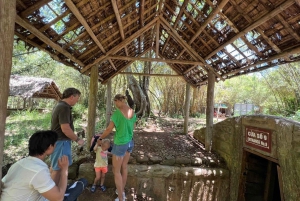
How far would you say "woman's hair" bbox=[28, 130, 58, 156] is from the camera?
145 cm

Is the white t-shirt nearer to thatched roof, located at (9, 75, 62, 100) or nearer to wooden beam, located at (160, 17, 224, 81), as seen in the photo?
wooden beam, located at (160, 17, 224, 81)

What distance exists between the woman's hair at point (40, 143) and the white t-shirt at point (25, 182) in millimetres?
109

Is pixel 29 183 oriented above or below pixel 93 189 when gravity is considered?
above

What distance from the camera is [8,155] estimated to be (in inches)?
198

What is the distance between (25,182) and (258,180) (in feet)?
12.2

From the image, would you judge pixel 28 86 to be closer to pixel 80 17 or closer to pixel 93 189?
pixel 93 189

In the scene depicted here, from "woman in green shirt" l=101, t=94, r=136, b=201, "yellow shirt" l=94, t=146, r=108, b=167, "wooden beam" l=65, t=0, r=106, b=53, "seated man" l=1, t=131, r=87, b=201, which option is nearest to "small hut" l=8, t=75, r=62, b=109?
"wooden beam" l=65, t=0, r=106, b=53

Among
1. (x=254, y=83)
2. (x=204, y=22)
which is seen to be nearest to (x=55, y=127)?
(x=204, y=22)

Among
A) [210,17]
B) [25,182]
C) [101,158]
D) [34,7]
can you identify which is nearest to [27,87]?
[101,158]

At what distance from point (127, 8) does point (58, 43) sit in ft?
4.16

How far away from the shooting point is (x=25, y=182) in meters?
1.30

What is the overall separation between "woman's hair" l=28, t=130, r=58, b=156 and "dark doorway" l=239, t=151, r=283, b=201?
10.5 ft

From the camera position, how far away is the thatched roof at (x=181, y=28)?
7.95ft

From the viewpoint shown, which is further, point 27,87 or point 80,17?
point 27,87
